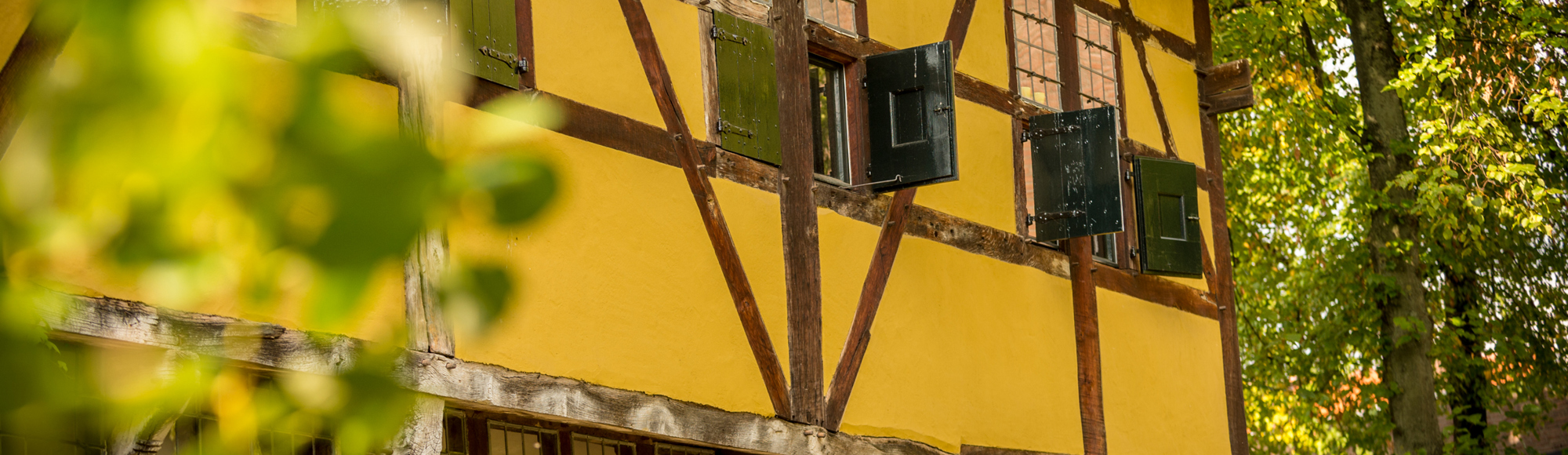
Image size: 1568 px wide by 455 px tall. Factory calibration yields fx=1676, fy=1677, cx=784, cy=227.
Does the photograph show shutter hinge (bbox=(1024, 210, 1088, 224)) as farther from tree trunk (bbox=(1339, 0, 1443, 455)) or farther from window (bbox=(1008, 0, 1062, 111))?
tree trunk (bbox=(1339, 0, 1443, 455))

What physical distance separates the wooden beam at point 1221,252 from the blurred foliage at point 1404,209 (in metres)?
2.01

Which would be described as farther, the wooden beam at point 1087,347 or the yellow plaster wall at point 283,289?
the wooden beam at point 1087,347

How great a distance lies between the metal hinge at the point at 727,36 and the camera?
23.0 feet

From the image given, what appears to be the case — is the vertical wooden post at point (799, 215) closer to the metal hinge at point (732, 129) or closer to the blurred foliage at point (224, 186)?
the metal hinge at point (732, 129)

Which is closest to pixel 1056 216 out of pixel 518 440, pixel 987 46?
pixel 987 46

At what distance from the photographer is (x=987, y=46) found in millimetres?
8828

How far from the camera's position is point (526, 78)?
603cm

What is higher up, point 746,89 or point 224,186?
point 746,89

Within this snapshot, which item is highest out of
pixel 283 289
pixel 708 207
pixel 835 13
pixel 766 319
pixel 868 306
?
pixel 835 13

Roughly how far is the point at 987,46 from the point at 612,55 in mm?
2950

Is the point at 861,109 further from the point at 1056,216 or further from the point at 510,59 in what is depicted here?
the point at 510,59

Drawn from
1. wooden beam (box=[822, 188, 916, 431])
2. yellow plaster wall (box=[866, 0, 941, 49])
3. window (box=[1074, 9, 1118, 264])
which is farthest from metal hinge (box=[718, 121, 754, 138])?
window (box=[1074, 9, 1118, 264])

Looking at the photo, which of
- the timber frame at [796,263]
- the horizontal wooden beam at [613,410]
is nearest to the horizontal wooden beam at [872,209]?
the timber frame at [796,263]

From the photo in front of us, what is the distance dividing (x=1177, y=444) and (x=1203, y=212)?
167 cm
